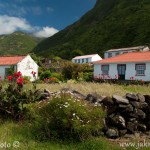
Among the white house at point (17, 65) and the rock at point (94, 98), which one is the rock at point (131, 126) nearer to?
the rock at point (94, 98)

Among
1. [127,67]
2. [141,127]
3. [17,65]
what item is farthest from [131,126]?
[17,65]

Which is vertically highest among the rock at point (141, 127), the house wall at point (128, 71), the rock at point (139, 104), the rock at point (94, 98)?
the house wall at point (128, 71)

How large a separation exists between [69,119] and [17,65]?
4160cm

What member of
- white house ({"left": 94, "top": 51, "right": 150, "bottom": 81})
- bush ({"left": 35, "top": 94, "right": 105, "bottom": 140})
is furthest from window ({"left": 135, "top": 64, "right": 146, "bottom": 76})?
bush ({"left": 35, "top": 94, "right": 105, "bottom": 140})

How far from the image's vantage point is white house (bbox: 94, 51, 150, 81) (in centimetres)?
3700

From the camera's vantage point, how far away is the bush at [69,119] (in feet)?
28.1

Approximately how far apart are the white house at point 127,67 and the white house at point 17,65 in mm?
13605

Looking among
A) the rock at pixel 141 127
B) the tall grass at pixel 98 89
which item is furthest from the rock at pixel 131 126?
the tall grass at pixel 98 89

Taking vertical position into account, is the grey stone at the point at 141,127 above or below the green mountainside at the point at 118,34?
below

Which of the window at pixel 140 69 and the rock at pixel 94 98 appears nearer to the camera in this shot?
the rock at pixel 94 98

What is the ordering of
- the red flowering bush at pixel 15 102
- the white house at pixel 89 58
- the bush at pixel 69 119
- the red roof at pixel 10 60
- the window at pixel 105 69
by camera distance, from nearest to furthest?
1. the bush at pixel 69 119
2. the red flowering bush at pixel 15 102
3. the window at pixel 105 69
4. the red roof at pixel 10 60
5. the white house at pixel 89 58

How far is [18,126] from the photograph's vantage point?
9992 mm

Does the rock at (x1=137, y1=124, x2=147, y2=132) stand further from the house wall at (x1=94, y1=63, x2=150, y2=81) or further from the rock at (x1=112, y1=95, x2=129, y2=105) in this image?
the house wall at (x1=94, y1=63, x2=150, y2=81)

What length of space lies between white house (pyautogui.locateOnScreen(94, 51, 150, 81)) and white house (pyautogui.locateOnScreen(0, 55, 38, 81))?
13605 mm
